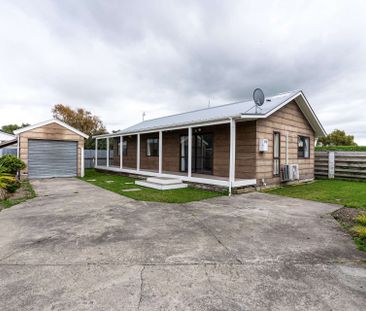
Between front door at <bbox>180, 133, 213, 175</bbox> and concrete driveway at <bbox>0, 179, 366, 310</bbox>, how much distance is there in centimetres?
556

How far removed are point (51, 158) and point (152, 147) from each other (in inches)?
224

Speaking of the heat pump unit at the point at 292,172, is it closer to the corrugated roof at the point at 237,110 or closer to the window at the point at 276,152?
the window at the point at 276,152

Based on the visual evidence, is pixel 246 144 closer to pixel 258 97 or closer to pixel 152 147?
pixel 258 97

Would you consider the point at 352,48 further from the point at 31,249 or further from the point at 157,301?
the point at 31,249

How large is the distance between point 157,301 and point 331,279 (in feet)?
6.13

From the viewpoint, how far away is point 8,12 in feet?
26.7

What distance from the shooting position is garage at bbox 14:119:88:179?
11812 millimetres

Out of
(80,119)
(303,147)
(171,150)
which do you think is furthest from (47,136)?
(80,119)

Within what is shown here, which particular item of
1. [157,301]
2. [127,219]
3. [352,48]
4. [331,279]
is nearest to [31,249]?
[127,219]

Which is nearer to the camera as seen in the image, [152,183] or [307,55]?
[152,183]

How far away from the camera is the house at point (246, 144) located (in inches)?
334

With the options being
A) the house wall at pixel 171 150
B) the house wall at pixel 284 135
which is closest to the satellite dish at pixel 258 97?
the house wall at pixel 284 135

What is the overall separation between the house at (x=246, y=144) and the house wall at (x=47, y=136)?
346 cm

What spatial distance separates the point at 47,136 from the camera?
1241 centimetres
